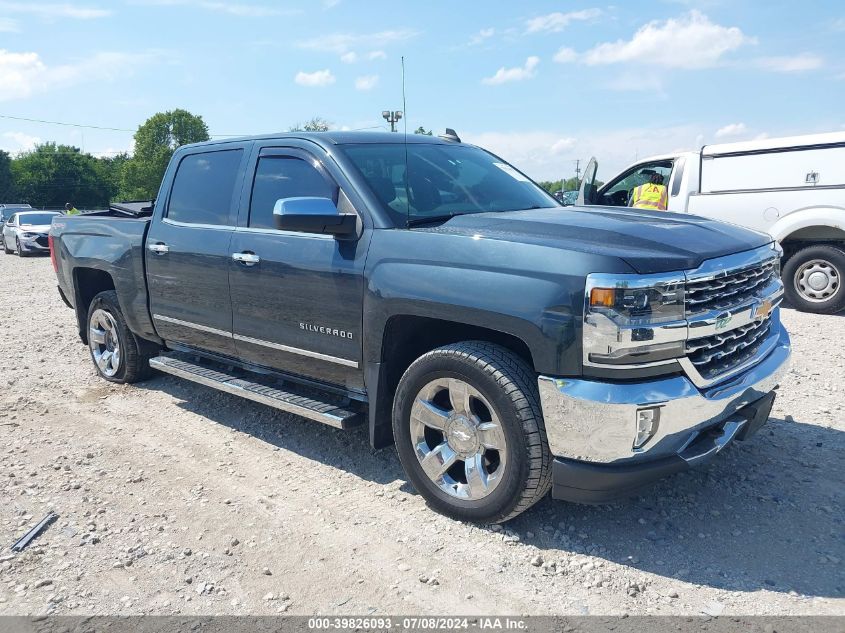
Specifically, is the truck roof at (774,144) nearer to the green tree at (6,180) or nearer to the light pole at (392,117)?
the light pole at (392,117)

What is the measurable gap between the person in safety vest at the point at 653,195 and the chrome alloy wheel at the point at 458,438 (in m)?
6.74

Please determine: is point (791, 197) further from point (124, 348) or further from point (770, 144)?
point (124, 348)

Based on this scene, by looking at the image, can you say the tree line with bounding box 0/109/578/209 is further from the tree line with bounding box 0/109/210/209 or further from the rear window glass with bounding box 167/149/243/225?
the rear window glass with bounding box 167/149/243/225

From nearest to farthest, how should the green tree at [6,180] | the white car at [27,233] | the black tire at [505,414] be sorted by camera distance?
the black tire at [505,414] → the white car at [27,233] → the green tree at [6,180]

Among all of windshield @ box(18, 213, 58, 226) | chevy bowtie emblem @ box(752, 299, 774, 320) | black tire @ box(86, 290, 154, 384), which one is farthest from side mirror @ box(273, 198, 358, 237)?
windshield @ box(18, 213, 58, 226)

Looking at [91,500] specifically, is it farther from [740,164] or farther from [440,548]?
[740,164]

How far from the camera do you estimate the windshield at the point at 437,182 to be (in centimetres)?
379

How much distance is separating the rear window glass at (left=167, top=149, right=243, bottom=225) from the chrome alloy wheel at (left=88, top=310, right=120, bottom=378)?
4.82ft

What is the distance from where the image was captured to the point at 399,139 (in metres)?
4.42

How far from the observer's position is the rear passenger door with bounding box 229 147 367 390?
3.71 meters

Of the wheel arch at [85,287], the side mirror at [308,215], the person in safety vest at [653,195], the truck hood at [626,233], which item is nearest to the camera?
the truck hood at [626,233]

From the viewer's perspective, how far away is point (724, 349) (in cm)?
314

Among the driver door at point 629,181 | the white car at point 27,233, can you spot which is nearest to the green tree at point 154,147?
the white car at point 27,233

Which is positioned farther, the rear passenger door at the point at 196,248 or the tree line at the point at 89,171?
the tree line at the point at 89,171
